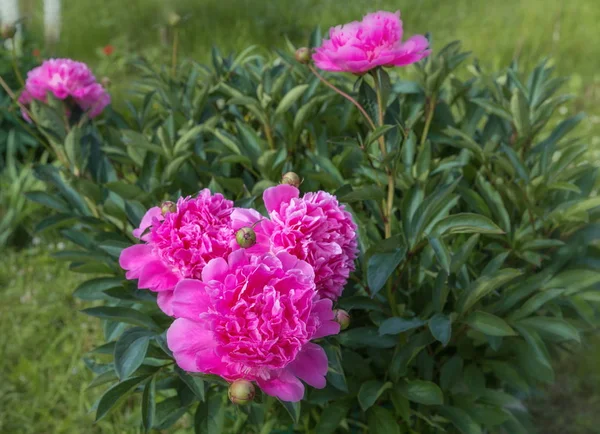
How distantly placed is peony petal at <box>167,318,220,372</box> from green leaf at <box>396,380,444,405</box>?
600 mm

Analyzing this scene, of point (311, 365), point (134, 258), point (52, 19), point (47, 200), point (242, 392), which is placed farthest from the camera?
point (52, 19)

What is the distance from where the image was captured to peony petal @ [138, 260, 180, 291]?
105 centimetres

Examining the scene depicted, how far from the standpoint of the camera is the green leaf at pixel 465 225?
48.1 inches

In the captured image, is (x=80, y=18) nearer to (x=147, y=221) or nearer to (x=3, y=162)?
(x=3, y=162)

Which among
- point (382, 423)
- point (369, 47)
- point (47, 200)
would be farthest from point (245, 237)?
point (47, 200)

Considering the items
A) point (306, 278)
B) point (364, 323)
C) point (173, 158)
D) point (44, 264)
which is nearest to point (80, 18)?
point (44, 264)

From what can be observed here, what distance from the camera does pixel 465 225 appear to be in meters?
1.26

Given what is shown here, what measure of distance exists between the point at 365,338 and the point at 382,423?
0.18 meters

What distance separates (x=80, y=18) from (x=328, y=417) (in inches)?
196

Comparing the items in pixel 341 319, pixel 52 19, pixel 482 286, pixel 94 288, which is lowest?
pixel 52 19

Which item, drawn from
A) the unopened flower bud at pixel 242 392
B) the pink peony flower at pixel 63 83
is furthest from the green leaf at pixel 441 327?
the pink peony flower at pixel 63 83

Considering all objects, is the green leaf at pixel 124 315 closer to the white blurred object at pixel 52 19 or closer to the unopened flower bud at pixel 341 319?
the unopened flower bud at pixel 341 319

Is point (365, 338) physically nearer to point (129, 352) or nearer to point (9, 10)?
point (129, 352)

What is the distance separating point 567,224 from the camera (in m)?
1.72
